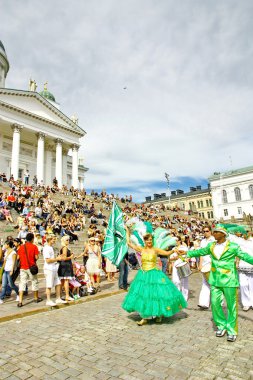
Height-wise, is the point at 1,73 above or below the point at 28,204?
above

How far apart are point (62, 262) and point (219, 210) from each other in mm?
64840

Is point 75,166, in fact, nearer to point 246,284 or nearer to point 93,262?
point 93,262

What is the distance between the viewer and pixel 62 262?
8.23m

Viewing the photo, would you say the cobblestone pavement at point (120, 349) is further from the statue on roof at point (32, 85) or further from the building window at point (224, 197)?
the building window at point (224, 197)

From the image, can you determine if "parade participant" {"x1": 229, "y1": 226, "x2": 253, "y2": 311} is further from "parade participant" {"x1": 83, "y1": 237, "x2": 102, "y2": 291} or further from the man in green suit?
"parade participant" {"x1": 83, "y1": 237, "x2": 102, "y2": 291}

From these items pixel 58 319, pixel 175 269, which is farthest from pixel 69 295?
pixel 175 269

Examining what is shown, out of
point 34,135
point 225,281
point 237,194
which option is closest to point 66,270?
point 225,281

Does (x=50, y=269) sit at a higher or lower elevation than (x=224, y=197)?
lower

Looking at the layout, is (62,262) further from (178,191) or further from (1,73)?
(178,191)

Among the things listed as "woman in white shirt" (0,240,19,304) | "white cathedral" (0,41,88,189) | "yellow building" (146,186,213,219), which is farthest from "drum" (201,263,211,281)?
"yellow building" (146,186,213,219)

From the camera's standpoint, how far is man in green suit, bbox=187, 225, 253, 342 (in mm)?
4895

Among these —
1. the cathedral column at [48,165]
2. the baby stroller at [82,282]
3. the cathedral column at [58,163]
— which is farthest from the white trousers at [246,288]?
the cathedral column at [48,165]

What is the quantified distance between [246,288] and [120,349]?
4.58 meters

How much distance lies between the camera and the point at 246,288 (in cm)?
758
